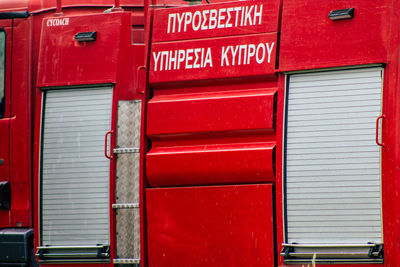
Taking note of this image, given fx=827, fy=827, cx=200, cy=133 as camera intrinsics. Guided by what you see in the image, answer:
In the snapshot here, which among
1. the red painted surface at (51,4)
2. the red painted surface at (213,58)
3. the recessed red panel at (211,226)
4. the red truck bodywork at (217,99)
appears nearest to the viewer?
the red truck bodywork at (217,99)

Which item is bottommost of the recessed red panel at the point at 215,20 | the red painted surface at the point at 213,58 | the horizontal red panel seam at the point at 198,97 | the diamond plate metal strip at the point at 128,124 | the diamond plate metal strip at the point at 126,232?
the diamond plate metal strip at the point at 126,232

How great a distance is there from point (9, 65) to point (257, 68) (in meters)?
2.69

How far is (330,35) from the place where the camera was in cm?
644

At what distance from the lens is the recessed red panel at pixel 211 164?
6602 mm

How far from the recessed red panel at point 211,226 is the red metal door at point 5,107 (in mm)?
1692

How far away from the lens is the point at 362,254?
6148mm

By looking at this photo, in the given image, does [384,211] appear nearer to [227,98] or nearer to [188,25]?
[227,98]

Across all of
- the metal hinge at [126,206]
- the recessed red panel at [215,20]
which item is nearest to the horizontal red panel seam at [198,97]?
the recessed red panel at [215,20]

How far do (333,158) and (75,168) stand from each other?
7.98 feet

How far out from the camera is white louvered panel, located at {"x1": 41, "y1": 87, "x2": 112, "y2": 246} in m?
7.34

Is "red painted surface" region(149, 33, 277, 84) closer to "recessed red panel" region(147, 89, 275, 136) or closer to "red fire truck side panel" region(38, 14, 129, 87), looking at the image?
"recessed red panel" region(147, 89, 275, 136)

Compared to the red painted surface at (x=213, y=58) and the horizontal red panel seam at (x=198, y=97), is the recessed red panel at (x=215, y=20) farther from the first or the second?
the horizontal red panel seam at (x=198, y=97)

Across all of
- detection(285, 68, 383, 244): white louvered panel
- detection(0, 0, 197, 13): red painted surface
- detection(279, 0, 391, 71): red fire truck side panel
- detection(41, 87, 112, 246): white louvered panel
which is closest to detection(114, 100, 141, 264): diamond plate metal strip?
detection(41, 87, 112, 246): white louvered panel

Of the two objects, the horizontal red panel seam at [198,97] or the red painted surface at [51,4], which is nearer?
the horizontal red panel seam at [198,97]
